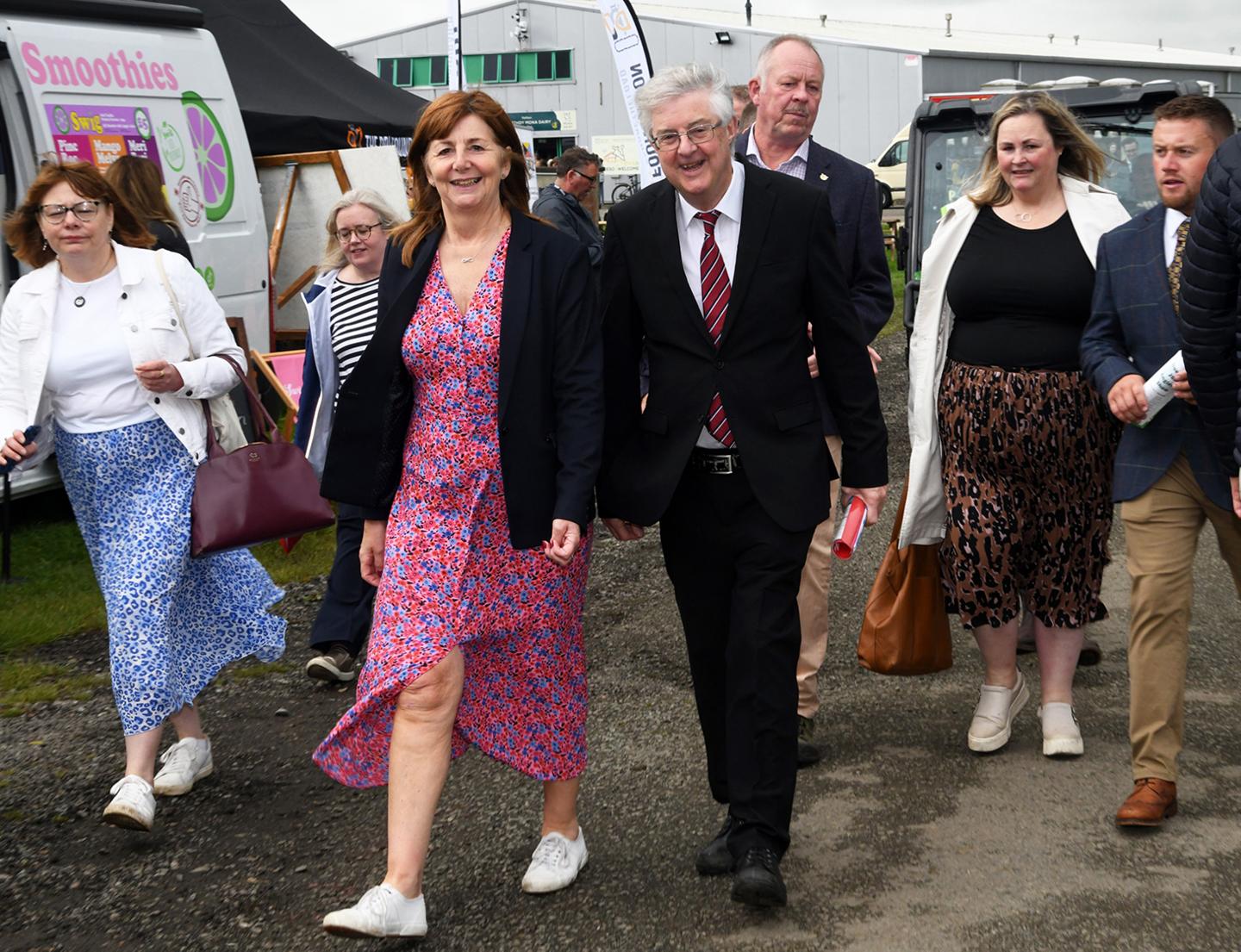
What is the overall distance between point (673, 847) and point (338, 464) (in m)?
1.41

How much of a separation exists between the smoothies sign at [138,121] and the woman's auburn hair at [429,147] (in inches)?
202

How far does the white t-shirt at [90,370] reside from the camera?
4.63 m

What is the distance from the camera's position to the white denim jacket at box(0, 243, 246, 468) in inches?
181

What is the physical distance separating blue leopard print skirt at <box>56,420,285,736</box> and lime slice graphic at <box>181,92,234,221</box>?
5.08 m

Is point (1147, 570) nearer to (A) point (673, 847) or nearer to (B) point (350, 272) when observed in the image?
(A) point (673, 847)

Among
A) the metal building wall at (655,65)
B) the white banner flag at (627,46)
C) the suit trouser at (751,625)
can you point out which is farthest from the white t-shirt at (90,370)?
the metal building wall at (655,65)

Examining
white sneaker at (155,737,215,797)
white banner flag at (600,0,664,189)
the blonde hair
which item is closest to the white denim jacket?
white sneaker at (155,737,215,797)

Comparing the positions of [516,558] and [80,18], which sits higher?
[80,18]

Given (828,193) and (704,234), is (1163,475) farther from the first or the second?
(704,234)

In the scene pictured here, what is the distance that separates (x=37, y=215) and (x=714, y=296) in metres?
2.29

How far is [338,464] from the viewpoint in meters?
3.76

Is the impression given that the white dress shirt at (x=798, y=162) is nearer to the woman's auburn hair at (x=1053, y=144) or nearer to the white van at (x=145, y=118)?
the woman's auburn hair at (x=1053, y=144)

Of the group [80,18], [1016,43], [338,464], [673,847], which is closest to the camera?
[338,464]

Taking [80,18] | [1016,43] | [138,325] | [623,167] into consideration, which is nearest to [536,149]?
[623,167]
